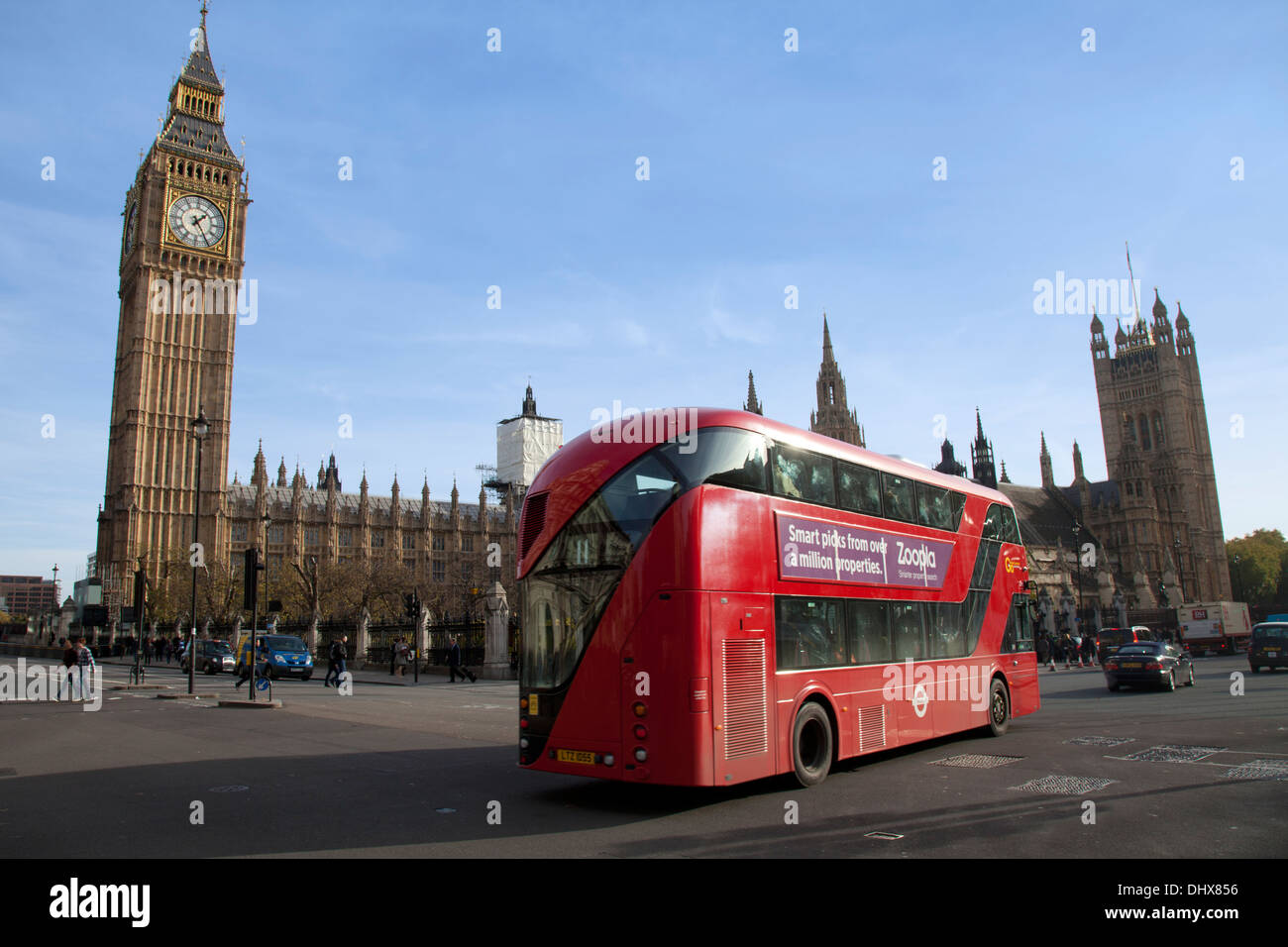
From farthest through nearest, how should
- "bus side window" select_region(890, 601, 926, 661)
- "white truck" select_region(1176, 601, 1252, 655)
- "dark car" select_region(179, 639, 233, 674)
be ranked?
"white truck" select_region(1176, 601, 1252, 655)
"dark car" select_region(179, 639, 233, 674)
"bus side window" select_region(890, 601, 926, 661)

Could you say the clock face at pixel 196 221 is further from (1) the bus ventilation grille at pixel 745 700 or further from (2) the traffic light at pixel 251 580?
(1) the bus ventilation grille at pixel 745 700

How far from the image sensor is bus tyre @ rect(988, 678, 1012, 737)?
1247 centimetres

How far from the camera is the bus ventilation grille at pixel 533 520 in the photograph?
330 inches

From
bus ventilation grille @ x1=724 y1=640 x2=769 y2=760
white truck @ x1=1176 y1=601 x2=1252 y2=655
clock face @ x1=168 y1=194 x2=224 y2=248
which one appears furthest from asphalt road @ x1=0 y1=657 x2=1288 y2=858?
clock face @ x1=168 y1=194 x2=224 y2=248

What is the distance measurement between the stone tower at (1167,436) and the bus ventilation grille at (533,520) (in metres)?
89.7

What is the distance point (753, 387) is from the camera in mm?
91938

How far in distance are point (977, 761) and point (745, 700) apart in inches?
173

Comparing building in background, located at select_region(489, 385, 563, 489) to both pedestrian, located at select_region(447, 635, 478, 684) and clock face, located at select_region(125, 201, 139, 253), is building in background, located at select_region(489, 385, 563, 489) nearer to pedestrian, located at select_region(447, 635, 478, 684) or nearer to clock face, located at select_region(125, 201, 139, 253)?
clock face, located at select_region(125, 201, 139, 253)

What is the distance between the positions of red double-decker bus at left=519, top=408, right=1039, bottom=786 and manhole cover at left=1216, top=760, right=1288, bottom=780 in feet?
11.1

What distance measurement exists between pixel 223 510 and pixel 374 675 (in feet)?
162

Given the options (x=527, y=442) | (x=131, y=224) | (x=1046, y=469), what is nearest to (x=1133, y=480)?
(x=1046, y=469)

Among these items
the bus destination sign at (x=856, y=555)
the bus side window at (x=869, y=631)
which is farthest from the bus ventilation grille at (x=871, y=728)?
the bus destination sign at (x=856, y=555)

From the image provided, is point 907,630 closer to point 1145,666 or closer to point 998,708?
point 998,708
